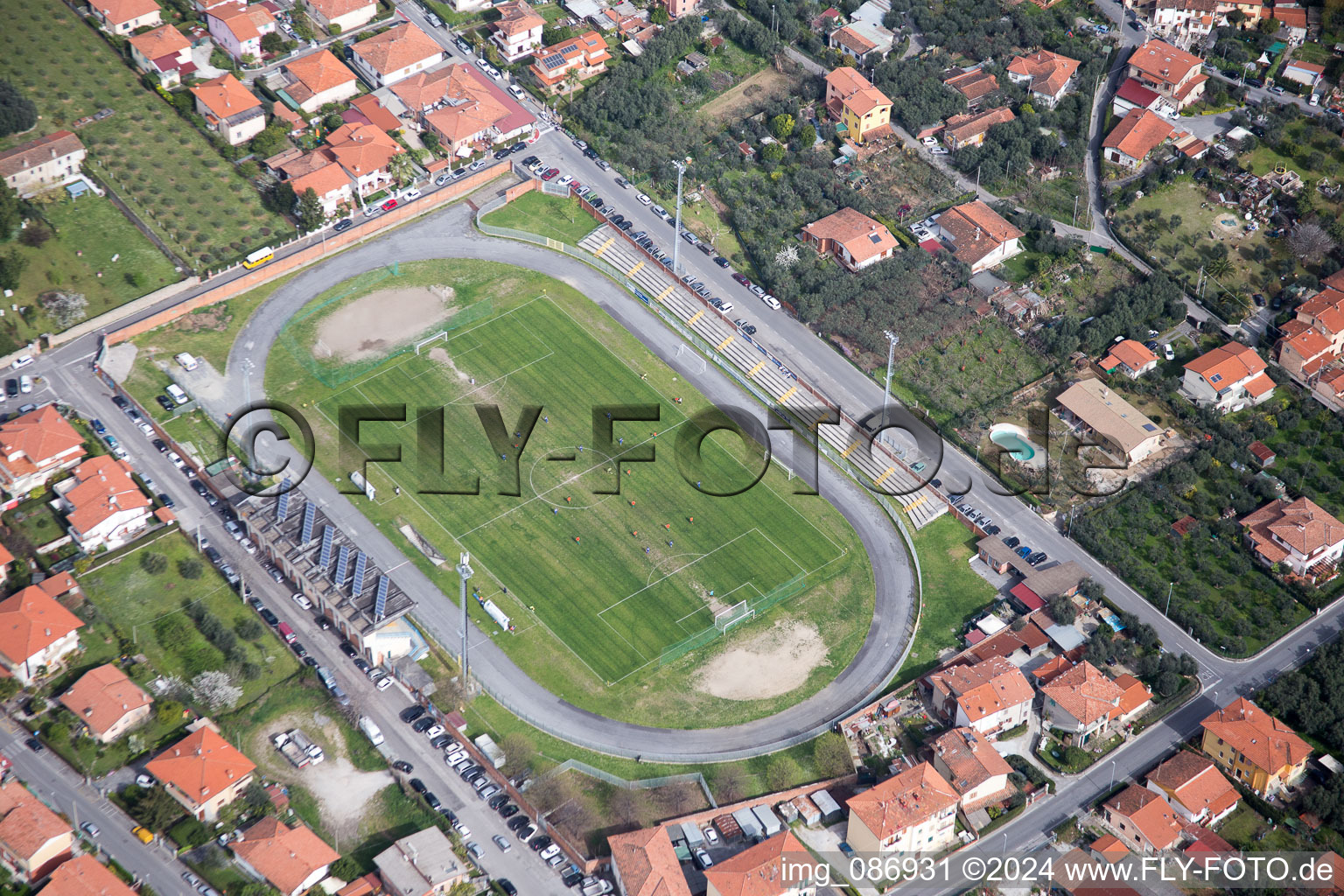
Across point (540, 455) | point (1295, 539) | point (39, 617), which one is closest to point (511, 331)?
point (540, 455)

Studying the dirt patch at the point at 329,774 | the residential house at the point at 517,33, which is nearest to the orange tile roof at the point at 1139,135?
the residential house at the point at 517,33

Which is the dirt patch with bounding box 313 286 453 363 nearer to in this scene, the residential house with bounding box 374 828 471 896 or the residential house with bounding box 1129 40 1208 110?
the residential house with bounding box 374 828 471 896

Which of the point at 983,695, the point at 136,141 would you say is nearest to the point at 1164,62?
the point at 983,695

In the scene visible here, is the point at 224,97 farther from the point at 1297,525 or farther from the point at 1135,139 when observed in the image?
the point at 1297,525

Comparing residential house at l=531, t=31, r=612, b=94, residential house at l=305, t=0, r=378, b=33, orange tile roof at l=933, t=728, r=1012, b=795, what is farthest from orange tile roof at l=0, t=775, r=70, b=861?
residential house at l=305, t=0, r=378, b=33

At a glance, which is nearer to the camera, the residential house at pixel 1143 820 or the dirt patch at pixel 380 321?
the residential house at pixel 1143 820

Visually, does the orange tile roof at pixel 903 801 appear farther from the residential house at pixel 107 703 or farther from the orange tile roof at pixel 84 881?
the residential house at pixel 107 703
